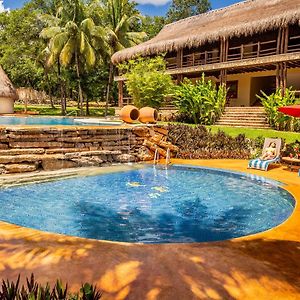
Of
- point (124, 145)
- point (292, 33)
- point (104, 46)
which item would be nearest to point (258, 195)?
point (124, 145)

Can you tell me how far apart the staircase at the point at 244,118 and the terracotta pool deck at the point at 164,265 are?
12.8 metres

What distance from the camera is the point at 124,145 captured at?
12.2 metres

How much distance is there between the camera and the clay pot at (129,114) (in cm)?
1404

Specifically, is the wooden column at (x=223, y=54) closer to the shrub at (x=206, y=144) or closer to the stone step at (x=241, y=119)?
the stone step at (x=241, y=119)

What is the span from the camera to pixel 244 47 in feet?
77.3

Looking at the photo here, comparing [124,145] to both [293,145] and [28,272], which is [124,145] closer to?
[293,145]

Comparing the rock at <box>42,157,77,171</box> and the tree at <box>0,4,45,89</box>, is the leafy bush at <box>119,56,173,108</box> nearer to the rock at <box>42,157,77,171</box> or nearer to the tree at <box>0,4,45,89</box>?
the rock at <box>42,157,77,171</box>

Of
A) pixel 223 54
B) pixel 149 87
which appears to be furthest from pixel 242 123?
pixel 223 54

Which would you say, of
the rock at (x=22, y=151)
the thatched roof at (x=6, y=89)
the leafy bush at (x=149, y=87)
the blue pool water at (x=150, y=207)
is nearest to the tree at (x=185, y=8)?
the thatched roof at (x=6, y=89)

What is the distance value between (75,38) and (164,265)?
25.2 meters

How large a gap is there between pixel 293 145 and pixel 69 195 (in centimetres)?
783

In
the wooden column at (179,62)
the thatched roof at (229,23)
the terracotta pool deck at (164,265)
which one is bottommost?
the terracotta pool deck at (164,265)

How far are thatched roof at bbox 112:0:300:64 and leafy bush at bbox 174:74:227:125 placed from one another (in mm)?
4036

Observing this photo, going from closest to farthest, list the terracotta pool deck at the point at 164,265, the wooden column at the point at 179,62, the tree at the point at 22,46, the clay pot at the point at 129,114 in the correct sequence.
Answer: the terracotta pool deck at the point at 164,265, the clay pot at the point at 129,114, the wooden column at the point at 179,62, the tree at the point at 22,46
